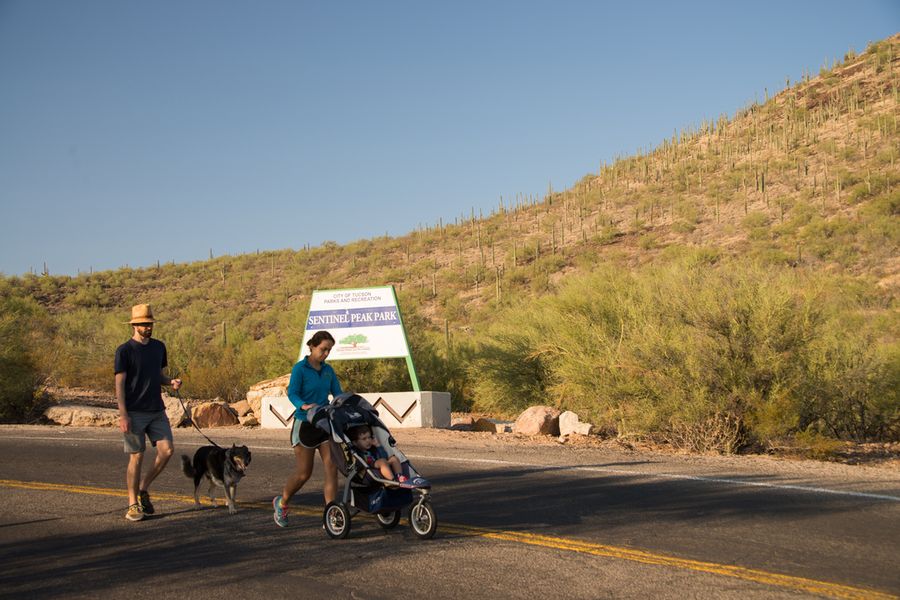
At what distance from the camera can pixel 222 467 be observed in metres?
9.00

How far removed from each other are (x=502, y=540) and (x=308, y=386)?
2.32 meters

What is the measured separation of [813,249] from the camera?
48.1m

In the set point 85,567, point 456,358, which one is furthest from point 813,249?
point 85,567

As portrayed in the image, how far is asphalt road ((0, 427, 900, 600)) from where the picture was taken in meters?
6.26

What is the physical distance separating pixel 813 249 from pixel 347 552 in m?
46.4

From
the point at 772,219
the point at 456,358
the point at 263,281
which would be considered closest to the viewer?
the point at 456,358

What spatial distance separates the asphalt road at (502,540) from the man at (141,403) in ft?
1.29

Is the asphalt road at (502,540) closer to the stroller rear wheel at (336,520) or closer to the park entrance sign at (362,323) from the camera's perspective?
the stroller rear wheel at (336,520)

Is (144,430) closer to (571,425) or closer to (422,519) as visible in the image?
Answer: (422,519)

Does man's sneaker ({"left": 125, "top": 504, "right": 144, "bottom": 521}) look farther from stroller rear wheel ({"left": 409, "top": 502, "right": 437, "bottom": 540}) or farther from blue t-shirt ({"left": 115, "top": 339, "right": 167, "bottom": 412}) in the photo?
stroller rear wheel ({"left": 409, "top": 502, "right": 437, "bottom": 540})

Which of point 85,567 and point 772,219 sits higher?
point 772,219

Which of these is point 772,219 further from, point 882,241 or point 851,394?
point 851,394

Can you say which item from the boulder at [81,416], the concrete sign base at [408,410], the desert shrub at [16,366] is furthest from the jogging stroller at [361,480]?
the desert shrub at [16,366]

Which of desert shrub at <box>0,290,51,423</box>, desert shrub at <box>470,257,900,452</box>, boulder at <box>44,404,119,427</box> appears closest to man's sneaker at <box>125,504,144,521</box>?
desert shrub at <box>470,257,900,452</box>
